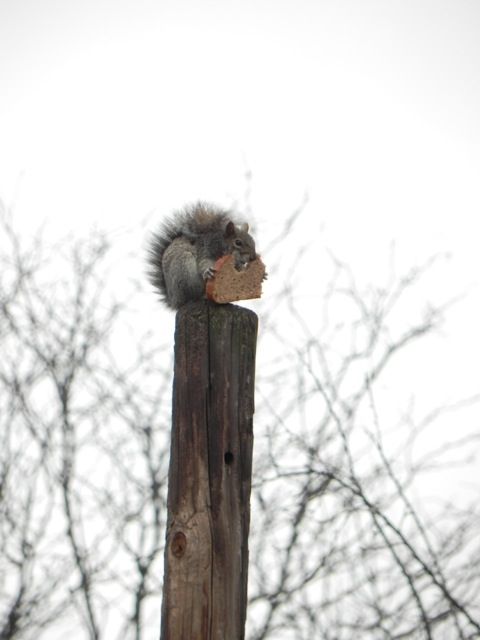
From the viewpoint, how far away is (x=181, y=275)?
4520 millimetres

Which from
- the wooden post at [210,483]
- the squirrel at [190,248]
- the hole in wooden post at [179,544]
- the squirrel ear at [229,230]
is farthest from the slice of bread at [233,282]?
the squirrel ear at [229,230]

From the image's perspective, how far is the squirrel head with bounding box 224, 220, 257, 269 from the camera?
402 centimetres

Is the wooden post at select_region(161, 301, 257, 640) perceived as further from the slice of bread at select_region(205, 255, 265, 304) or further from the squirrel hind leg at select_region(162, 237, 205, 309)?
the squirrel hind leg at select_region(162, 237, 205, 309)

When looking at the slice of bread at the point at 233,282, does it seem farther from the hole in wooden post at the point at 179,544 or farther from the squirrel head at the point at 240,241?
the hole in wooden post at the point at 179,544

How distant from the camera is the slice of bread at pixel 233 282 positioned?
10.3 ft

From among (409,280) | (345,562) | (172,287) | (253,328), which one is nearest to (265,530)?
(345,562)

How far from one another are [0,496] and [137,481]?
3.74 ft

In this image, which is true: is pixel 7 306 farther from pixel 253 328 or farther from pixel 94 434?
pixel 253 328

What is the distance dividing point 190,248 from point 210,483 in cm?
228

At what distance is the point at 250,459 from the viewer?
8.84 ft

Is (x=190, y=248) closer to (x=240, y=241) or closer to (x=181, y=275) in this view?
(x=181, y=275)

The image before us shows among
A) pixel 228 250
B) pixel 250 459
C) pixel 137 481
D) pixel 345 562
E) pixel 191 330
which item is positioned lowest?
pixel 250 459

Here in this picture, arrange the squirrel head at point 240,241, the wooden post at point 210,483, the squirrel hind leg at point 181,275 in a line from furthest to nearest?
the squirrel hind leg at point 181,275, the squirrel head at point 240,241, the wooden post at point 210,483

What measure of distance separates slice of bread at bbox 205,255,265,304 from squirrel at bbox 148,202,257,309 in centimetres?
63
